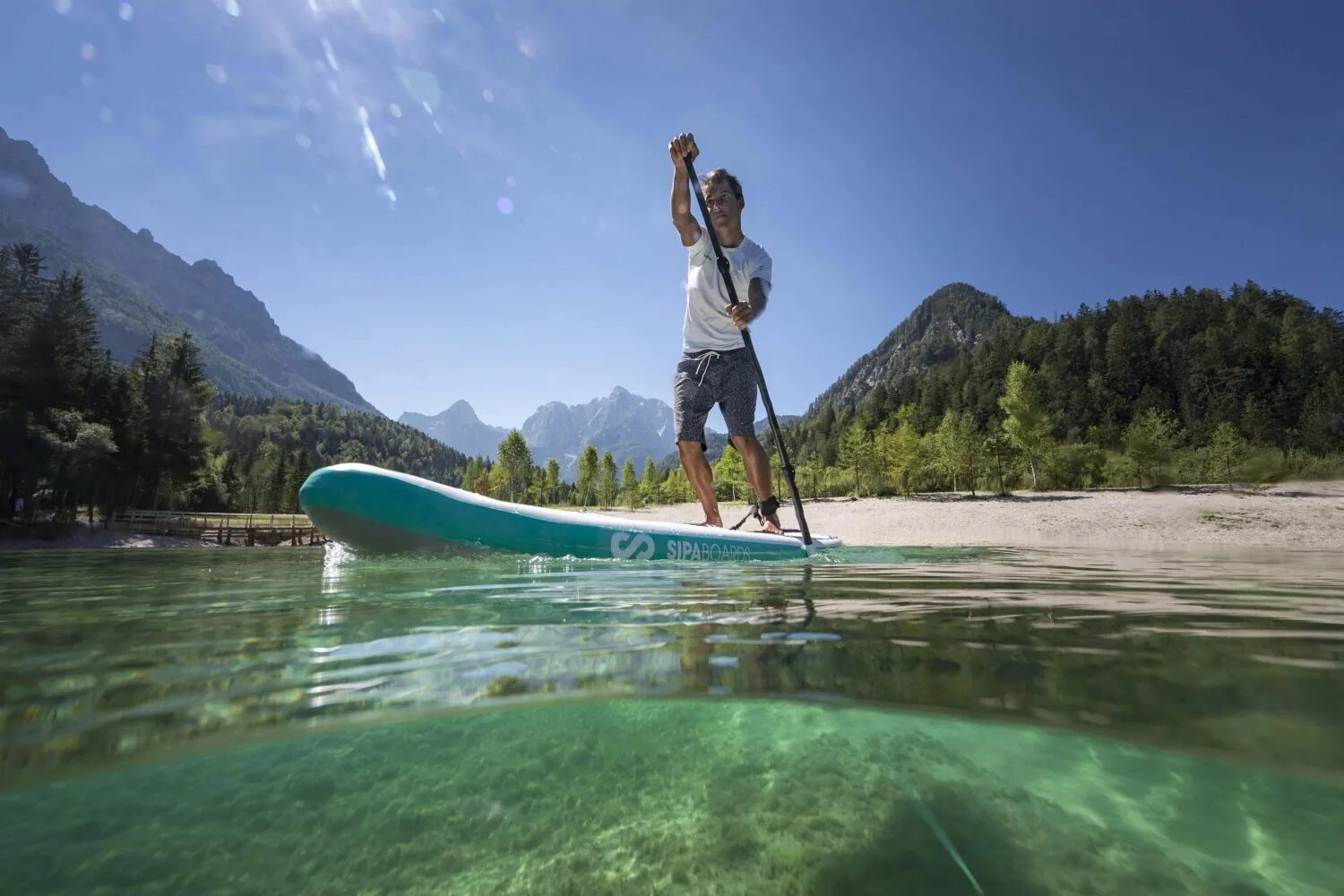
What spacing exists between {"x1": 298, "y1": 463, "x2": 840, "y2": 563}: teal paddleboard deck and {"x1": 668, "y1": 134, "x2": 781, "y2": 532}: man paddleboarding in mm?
1254

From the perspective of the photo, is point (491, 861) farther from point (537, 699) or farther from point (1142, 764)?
point (1142, 764)

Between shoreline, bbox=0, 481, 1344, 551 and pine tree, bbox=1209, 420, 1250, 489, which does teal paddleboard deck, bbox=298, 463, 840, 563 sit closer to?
shoreline, bbox=0, 481, 1344, 551

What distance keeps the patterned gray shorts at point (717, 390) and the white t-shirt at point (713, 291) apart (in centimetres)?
16

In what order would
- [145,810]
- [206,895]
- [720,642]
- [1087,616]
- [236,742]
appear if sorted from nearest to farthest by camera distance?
[206,895] < [145,810] < [236,742] < [720,642] < [1087,616]

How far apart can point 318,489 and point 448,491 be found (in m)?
0.89

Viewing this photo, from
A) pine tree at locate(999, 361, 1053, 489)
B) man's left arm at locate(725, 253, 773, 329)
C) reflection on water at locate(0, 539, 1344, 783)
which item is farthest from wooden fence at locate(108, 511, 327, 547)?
pine tree at locate(999, 361, 1053, 489)

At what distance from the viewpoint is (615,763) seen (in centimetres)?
103

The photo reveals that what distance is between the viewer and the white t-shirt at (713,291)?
630 centimetres

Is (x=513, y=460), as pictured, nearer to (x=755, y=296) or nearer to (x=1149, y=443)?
(x=1149, y=443)

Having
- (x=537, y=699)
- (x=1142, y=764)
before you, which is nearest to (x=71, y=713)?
(x=537, y=699)

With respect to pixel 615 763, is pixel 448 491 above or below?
above

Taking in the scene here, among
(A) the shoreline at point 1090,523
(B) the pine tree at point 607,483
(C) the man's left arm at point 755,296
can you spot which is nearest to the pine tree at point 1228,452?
(A) the shoreline at point 1090,523

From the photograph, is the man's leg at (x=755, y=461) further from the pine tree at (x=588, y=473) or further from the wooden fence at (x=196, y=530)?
the pine tree at (x=588, y=473)

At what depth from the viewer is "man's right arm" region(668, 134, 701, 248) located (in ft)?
19.8
